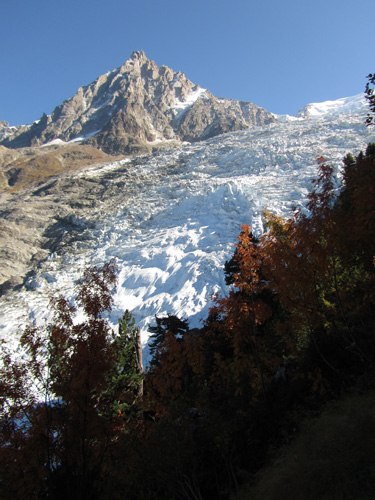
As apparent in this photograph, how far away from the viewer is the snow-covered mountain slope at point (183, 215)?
35.3 metres

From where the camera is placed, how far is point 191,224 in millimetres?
46656

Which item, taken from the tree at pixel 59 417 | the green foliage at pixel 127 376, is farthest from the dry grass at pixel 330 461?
the green foliage at pixel 127 376

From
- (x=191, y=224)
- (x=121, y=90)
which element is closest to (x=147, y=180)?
(x=191, y=224)

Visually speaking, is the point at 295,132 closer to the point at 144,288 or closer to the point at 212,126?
the point at 144,288

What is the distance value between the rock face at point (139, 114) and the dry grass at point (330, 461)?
11704 cm

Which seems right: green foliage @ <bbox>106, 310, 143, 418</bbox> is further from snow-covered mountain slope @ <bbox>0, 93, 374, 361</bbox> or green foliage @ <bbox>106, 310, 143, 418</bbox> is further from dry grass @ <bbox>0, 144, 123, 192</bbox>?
dry grass @ <bbox>0, 144, 123, 192</bbox>

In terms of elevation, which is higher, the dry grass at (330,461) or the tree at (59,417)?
the tree at (59,417)

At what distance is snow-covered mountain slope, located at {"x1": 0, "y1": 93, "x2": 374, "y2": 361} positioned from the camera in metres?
35.3

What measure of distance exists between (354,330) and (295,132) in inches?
2826

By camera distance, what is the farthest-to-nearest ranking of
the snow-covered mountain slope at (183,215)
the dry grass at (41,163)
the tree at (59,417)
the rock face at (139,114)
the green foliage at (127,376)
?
the rock face at (139,114), the dry grass at (41,163), the snow-covered mountain slope at (183,215), the green foliage at (127,376), the tree at (59,417)

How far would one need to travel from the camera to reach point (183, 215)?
50.1 m

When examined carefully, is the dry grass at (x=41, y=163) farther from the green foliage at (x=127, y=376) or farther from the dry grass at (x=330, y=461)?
the dry grass at (x=330, y=461)

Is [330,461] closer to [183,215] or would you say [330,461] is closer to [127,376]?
[127,376]

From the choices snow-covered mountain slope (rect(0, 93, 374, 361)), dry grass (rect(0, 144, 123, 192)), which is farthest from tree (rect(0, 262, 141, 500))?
dry grass (rect(0, 144, 123, 192))
